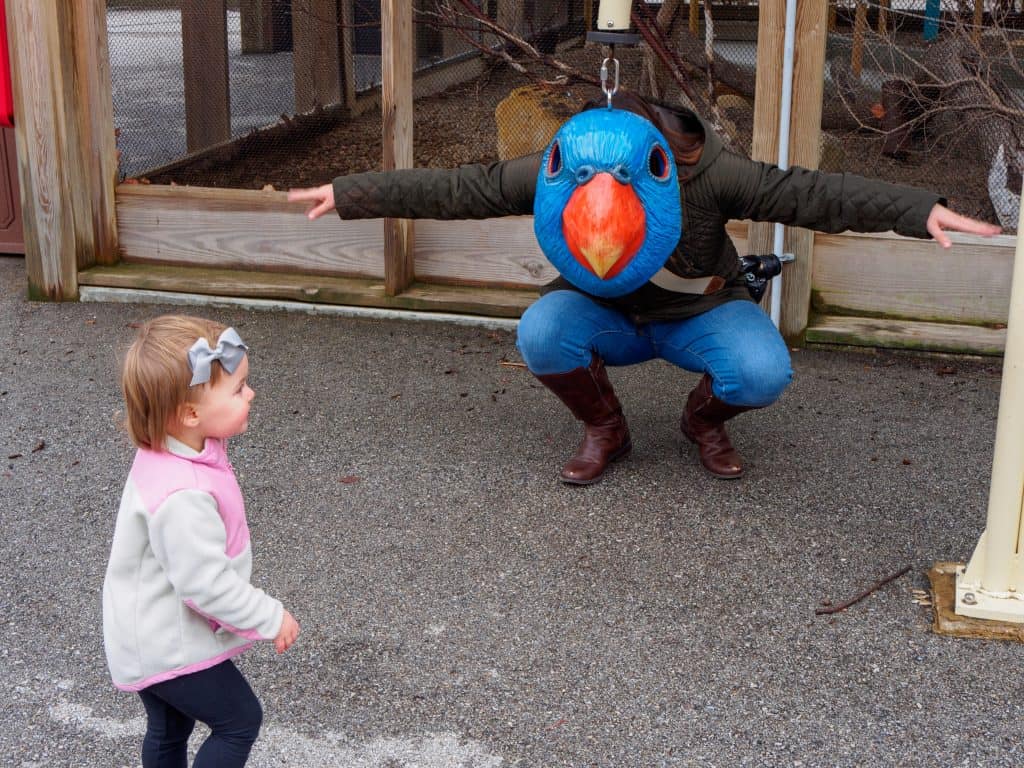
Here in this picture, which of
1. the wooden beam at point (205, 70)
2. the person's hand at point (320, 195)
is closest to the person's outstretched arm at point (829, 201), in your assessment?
the person's hand at point (320, 195)

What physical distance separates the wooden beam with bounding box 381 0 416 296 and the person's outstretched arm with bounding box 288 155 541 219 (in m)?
1.56

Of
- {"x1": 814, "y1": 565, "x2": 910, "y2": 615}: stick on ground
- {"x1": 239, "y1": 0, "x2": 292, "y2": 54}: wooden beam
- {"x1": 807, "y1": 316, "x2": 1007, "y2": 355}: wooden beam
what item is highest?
{"x1": 239, "y1": 0, "x2": 292, "y2": 54}: wooden beam

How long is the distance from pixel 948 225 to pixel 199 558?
215 centimetres

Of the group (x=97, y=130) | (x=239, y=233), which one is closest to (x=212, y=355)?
(x=239, y=233)

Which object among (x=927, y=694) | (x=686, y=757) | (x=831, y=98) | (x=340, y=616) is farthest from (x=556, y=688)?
(x=831, y=98)

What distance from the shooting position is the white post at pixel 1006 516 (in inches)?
113

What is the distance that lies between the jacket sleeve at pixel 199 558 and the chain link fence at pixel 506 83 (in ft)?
10.4

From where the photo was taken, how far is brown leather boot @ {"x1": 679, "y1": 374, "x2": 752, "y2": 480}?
3.83 meters

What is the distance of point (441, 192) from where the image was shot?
3.66 metres

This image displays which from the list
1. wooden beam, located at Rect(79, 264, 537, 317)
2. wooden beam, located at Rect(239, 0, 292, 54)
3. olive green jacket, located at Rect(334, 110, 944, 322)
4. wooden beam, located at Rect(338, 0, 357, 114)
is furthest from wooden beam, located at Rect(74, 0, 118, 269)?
olive green jacket, located at Rect(334, 110, 944, 322)

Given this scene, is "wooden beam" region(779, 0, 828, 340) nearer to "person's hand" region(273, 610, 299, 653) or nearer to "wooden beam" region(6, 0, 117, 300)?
"wooden beam" region(6, 0, 117, 300)

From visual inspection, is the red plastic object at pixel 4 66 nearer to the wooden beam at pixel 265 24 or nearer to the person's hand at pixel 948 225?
the wooden beam at pixel 265 24

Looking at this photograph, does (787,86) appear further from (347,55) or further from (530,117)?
(347,55)

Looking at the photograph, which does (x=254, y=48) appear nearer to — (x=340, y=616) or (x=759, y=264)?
(x=759, y=264)
